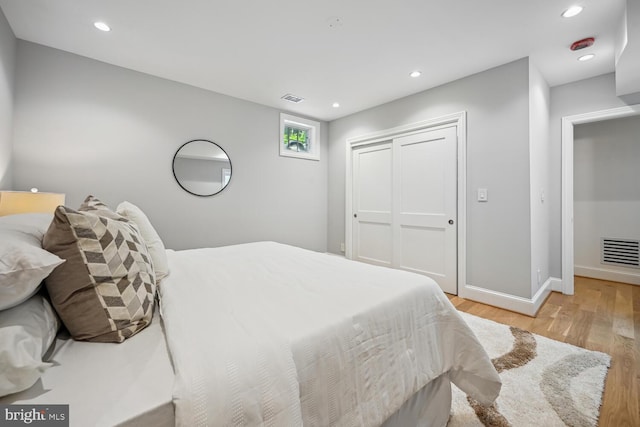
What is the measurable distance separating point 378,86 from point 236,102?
6.26ft

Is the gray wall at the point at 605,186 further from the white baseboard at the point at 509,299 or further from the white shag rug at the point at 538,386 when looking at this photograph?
the white shag rug at the point at 538,386

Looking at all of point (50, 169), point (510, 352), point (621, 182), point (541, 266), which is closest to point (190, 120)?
point (50, 169)

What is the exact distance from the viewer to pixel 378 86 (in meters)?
3.30

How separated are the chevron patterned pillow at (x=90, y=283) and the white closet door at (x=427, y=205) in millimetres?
3161

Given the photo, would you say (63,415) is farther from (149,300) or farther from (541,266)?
(541,266)

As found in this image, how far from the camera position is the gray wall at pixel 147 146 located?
245 cm

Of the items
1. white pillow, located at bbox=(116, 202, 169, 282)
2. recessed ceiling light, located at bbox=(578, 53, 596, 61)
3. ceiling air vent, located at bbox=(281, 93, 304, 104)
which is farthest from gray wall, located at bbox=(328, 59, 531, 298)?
white pillow, located at bbox=(116, 202, 169, 282)

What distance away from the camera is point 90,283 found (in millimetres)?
802

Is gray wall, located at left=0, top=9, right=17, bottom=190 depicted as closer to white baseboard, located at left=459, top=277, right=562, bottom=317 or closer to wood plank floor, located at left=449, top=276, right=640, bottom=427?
wood plank floor, located at left=449, top=276, right=640, bottom=427

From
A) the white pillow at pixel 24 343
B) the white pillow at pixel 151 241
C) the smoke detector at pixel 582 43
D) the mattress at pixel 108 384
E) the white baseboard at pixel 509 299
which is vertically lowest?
the white baseboard at pixel 509 299

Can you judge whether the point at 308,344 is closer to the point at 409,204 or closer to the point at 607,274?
the point at 409,204

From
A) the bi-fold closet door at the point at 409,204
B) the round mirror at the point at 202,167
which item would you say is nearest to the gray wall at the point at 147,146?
the round mirror at the point at 202,167

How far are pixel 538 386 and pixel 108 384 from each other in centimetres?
214

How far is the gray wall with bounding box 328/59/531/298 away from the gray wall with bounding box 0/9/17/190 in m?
4.05
